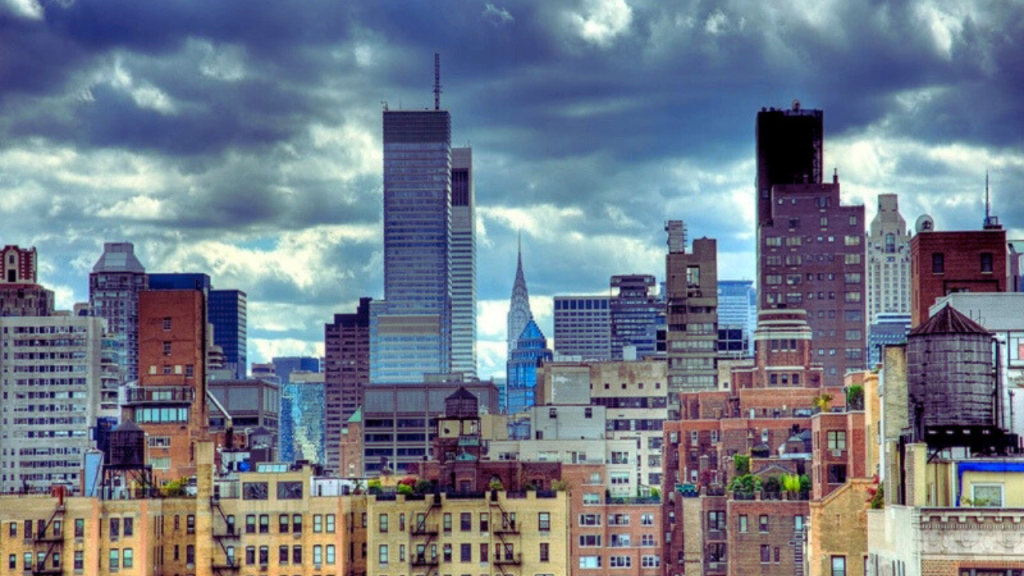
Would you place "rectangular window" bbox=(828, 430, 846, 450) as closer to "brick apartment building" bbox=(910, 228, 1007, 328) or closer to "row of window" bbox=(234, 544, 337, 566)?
"brick apartment building" bbox=(910, 228, 1007, 328)

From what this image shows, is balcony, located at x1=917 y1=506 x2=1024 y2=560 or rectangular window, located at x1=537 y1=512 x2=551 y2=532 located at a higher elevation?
balcony, located at x1=917 y1=506 x2=1024 y2=560

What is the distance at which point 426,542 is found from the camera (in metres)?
190

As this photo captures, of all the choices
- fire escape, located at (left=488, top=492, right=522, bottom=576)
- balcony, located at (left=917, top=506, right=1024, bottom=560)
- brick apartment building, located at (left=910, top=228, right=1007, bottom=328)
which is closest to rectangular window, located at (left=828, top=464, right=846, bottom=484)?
brick apartment building, located at (left=910, top=228, right=1007, bottom=328)

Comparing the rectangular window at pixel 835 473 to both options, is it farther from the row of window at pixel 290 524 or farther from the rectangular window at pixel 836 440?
the row of window at pixel 290 524

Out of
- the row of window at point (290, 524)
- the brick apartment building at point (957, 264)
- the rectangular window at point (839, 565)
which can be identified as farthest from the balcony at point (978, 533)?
the row of window at point (290, 524)

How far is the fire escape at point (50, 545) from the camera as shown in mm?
181750

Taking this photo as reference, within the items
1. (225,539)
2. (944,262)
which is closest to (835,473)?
(944,262)

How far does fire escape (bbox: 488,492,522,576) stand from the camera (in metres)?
190

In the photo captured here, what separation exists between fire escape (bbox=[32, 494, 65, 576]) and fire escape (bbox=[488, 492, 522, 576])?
36.9m

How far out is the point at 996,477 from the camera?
8469cm

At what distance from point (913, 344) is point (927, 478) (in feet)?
25.5

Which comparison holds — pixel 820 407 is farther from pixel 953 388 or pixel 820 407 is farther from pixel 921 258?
pixel 953 388

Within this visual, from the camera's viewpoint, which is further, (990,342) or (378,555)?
(378,555)

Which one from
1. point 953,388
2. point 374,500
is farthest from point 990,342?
point 374,500
